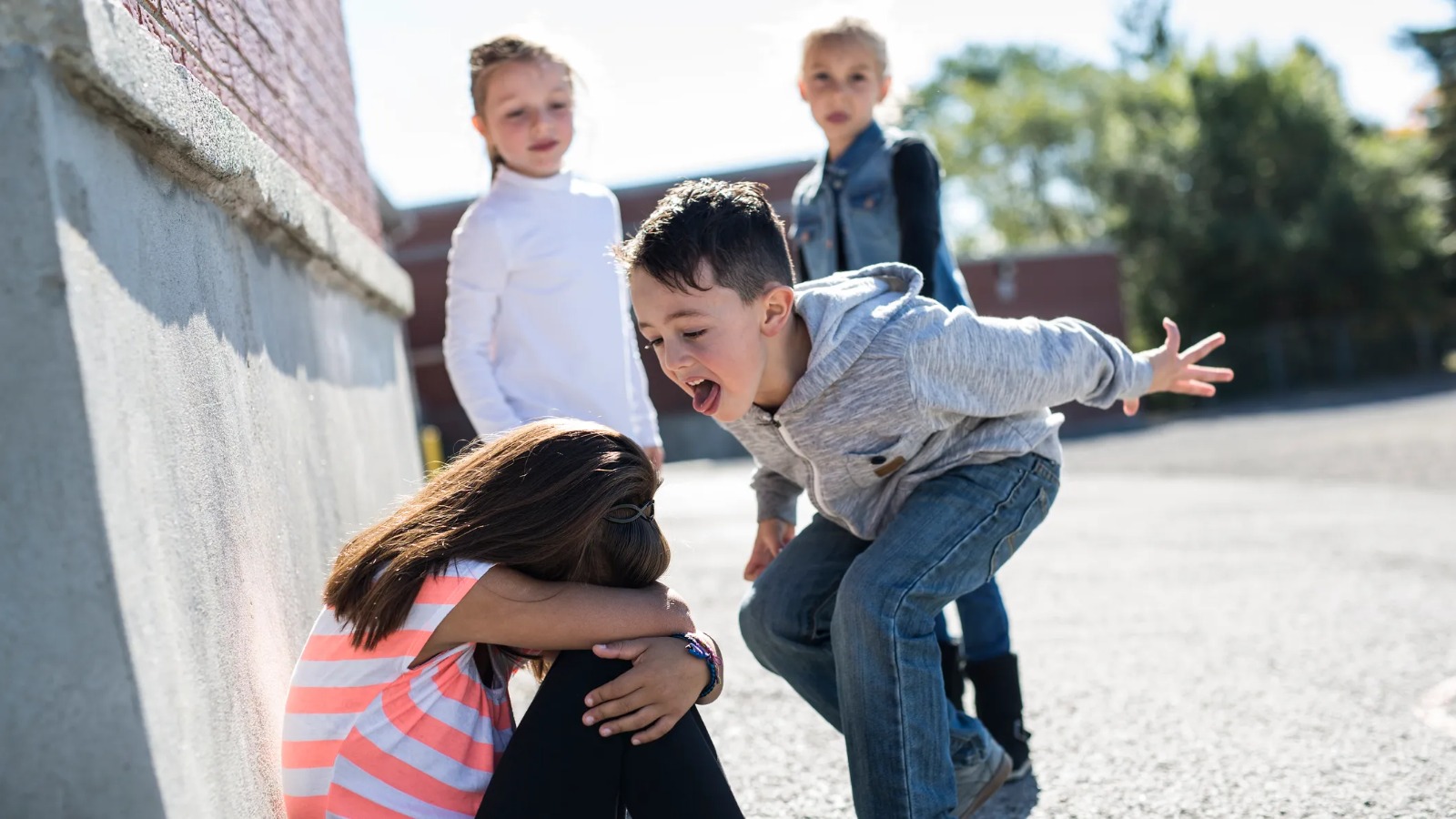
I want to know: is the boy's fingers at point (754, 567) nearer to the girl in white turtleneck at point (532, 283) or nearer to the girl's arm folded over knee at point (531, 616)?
the girl in white turtleneck at point (532, 283)

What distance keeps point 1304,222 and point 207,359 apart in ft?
104

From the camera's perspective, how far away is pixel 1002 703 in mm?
3461

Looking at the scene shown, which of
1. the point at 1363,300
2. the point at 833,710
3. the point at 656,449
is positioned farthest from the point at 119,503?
the point at 1363,300

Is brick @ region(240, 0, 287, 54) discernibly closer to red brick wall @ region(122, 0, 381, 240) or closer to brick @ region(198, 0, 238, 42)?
red brick wall @ region(122, 0, 381, 240)

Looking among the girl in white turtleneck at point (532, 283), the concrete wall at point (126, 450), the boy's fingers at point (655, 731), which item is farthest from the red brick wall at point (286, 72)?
the boy's fingers at point (655, 731)

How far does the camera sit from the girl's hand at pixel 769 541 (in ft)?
10.9

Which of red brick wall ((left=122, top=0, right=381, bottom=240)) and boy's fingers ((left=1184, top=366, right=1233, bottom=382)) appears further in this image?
boy's fingers ((left=1184, top=366, right=1233, bottom=382))

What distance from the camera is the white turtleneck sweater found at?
355 centimetres

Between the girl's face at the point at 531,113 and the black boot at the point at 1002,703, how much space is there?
6.00ft

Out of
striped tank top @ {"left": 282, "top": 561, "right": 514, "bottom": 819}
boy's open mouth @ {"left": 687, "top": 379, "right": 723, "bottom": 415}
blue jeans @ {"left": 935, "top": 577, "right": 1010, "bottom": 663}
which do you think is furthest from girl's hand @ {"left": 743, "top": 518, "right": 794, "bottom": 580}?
striped tank top @ {"left": 282, "top": 561, "right": 514, "bottom": 819}

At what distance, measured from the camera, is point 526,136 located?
143 inches

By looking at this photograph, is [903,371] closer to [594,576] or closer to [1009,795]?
[594,576]

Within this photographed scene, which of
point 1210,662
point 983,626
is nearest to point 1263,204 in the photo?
point 1210,662

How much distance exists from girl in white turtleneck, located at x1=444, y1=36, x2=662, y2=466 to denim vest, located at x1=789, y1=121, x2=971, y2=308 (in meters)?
0.62
